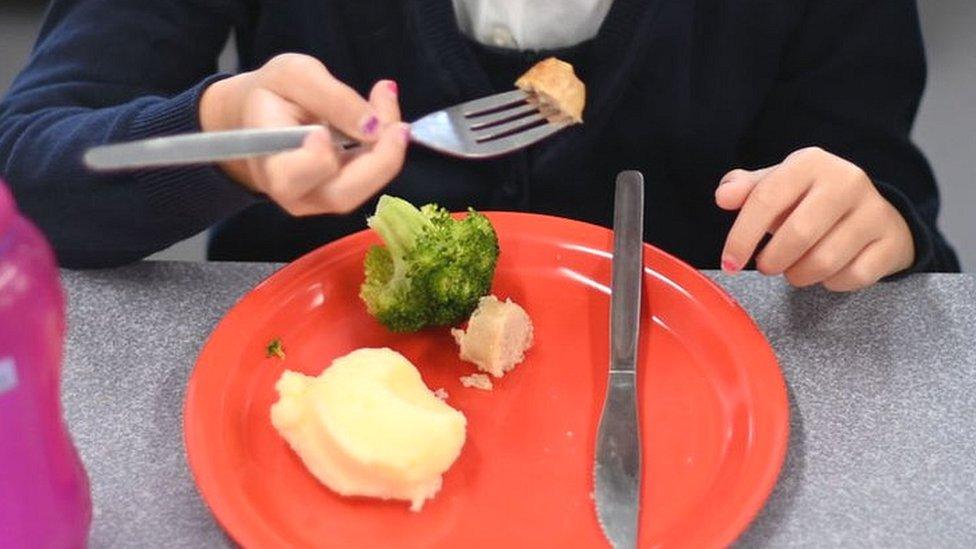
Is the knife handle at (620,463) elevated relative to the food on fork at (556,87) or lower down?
lower down

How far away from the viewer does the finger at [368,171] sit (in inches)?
27.5

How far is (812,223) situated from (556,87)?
0.86 ft

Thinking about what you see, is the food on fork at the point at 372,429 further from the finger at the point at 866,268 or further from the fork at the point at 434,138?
the finger at the point at 866,268

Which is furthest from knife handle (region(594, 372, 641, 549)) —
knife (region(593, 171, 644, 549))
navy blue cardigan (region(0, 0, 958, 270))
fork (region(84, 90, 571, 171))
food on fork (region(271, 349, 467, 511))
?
navy blue cardigan (region(0, 0, 958, 270))

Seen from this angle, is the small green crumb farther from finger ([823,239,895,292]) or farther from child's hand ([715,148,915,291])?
finger ([823,239,895,292])

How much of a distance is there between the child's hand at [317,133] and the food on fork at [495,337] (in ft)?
0.52

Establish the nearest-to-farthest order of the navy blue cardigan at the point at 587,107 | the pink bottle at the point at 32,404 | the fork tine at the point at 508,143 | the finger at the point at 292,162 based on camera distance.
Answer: the pink bottle at the point at 32,404 < the finger at the point at 292,162 < the fork tine at the point at 508,143 < the navy blue cardigan at the point at 587,107

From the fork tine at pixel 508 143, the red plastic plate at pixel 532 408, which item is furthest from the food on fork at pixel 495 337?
the fork tine at pixel 508 143

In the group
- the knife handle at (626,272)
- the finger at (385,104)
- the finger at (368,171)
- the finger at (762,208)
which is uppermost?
the finger at (385,104)

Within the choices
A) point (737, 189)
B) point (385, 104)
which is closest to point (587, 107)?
point (737, 189)

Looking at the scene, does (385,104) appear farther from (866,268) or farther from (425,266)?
(866,268)

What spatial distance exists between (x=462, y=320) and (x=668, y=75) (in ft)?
1.30

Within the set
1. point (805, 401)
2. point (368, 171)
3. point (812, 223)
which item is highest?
point (368, 171)

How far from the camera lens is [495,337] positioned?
0.81 meters
